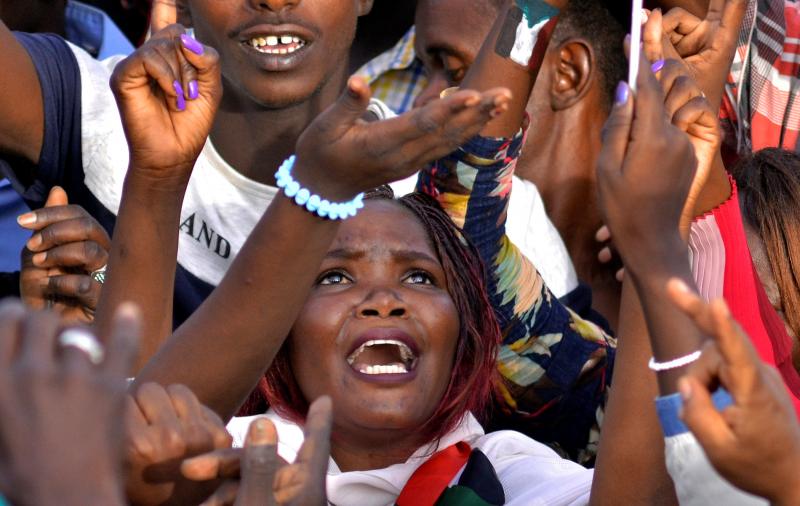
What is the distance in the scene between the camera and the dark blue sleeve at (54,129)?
9.66ft

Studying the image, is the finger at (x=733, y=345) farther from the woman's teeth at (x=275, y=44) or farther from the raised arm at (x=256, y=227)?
the woman's teeth at (x=275, y=44)

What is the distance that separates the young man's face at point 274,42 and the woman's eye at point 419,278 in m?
0.58

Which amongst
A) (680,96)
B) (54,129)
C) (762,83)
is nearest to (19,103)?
(54,129)

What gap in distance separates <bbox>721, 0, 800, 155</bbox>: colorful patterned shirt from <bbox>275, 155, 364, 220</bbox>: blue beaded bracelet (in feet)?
6.02

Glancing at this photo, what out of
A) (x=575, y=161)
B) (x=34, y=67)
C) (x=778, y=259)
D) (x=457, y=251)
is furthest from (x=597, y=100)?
(x=34, y=67)

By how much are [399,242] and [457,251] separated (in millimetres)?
132

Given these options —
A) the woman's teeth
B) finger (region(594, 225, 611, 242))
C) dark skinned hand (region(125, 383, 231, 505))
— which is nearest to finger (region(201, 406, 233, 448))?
dark skinned hand (region(125, 383, 231, 505))

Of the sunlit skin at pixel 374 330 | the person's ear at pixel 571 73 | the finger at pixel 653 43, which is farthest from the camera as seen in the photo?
the person's ear at pixel 571 73

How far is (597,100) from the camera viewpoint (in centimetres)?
394

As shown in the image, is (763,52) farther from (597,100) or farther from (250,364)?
(250,364)

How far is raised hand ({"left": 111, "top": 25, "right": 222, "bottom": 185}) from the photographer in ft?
Answer: 7.79

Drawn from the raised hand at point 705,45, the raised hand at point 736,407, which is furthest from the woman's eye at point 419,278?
the raised hand at point 736,407

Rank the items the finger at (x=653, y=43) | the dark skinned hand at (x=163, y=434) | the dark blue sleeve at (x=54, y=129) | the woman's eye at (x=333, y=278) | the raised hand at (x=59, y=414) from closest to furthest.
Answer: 1. the raised hand at (x=59, y=414)
2. the dark skinned hand at (x=163, y=434)
3. the finger at (x=653, y=43)
4. the woman's eye at (x=333, y=278)
5. the dark blue sleeve at (x=54, y=129)

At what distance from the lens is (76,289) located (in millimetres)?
2732
